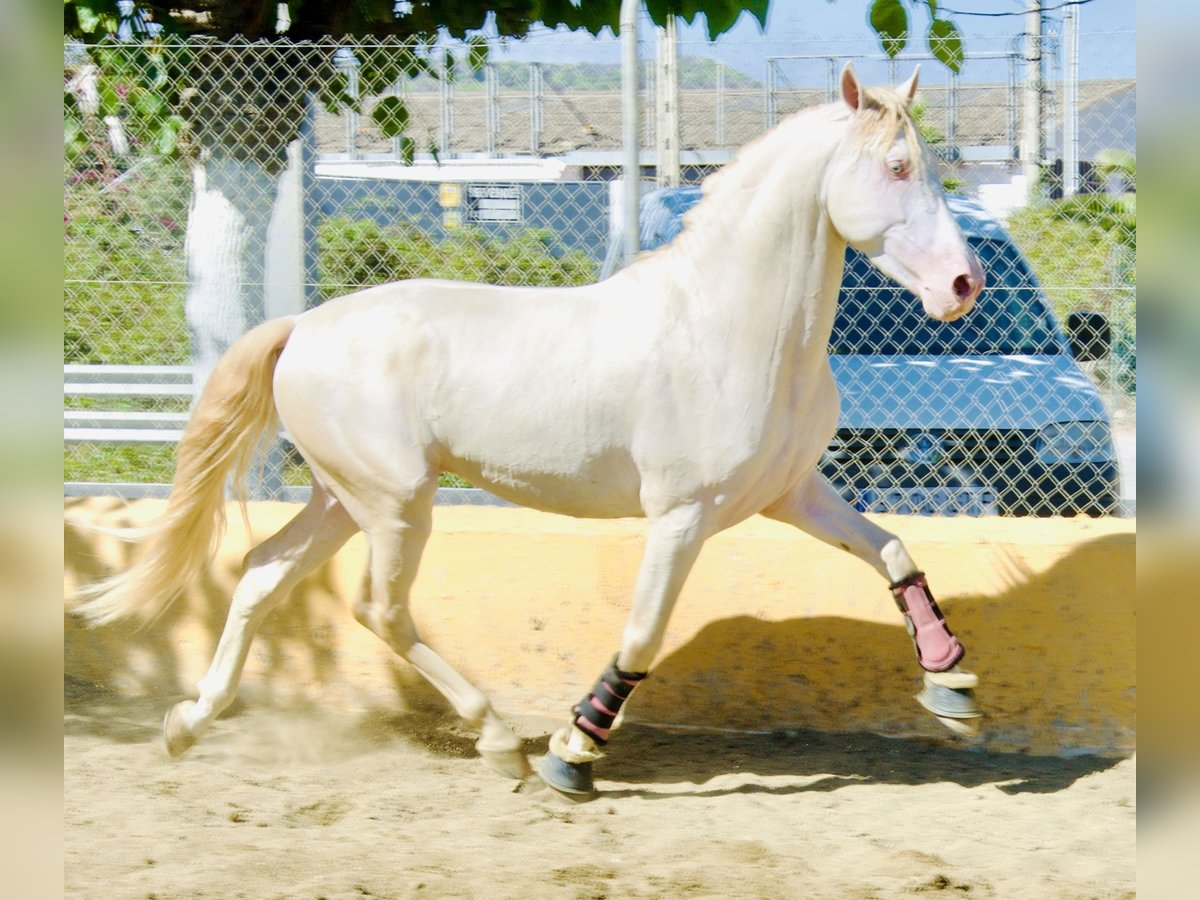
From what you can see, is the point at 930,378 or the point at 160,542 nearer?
the point at 160,542

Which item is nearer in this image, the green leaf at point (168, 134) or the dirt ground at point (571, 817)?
the dirt ground at point (571, 817)

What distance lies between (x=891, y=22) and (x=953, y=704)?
2.42 meters

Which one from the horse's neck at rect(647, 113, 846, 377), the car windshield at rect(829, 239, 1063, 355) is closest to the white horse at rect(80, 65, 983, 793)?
the horse's neck at rect(647, 113, 846, 377)

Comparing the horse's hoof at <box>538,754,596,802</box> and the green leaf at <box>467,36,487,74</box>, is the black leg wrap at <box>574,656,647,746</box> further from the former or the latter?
the green leaf at <box>467,36,487,74</box>

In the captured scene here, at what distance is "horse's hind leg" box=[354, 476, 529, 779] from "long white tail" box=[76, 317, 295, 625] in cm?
55

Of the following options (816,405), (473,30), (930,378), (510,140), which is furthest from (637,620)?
(510,140)

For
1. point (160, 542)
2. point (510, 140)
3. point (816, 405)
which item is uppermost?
point (510, 140)

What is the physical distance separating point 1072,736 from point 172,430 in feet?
13.2

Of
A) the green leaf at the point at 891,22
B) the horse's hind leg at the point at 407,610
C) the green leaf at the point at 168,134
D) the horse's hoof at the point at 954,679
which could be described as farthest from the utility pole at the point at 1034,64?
the green leaf at the point at 168,134

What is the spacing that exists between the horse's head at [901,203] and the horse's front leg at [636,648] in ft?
2.85

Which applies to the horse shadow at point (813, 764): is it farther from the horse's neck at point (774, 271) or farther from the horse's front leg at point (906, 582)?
the horse's neck at point (774, 271)

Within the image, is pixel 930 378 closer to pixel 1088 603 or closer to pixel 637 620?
pixel 1088 603

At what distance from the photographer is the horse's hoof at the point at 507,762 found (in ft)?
13.2

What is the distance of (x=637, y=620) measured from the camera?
3.85 meters
